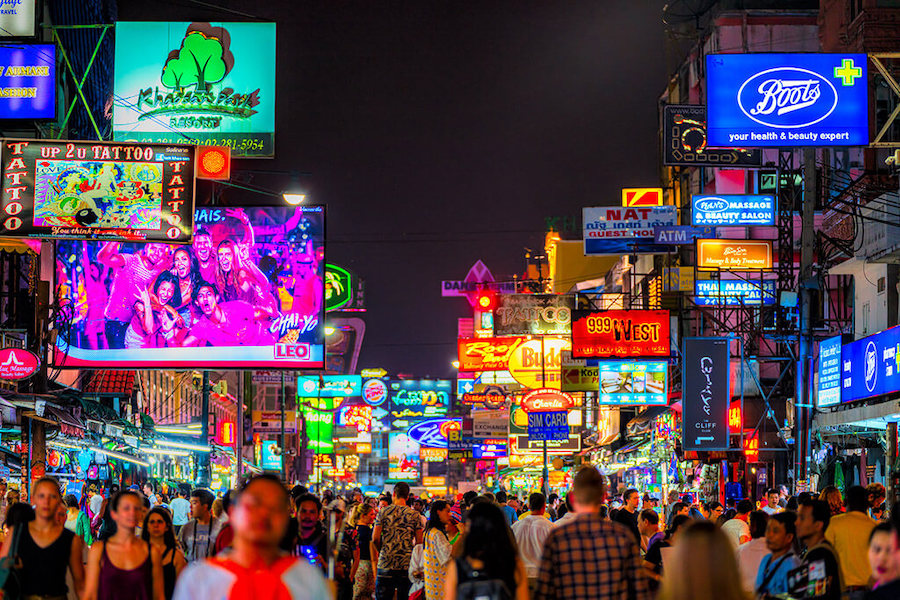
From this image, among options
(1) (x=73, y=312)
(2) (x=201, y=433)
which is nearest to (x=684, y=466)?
(2) (x=201, y=433)

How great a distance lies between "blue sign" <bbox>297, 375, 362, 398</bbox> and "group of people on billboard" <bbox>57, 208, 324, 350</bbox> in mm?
26876

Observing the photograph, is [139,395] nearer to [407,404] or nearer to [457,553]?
[407,404]

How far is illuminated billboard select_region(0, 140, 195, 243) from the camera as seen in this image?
22828 millimetres

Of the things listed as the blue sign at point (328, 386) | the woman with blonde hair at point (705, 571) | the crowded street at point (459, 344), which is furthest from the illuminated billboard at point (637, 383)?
the woman with blonde hair at point (705, 571)

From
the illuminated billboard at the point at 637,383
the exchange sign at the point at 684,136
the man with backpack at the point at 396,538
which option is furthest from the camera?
the illuminated billboard at the point at 637,383

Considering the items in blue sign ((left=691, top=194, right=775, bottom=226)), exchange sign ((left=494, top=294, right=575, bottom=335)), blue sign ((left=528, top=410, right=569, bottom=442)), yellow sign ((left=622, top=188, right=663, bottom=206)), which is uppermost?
yellow sign ((left=622, top=188, right=663, bottom=206))

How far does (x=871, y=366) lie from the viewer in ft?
83.8

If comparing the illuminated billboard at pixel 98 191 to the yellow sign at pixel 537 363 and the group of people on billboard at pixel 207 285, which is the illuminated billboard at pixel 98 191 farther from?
the yellow sign at pixel 537 363

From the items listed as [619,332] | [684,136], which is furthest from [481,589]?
[619,332]

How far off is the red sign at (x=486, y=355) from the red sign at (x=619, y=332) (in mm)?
9679

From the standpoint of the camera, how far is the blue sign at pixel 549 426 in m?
28.2

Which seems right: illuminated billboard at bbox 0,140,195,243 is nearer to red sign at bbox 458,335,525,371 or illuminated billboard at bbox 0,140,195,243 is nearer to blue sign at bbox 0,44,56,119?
blue sign at bbox 0,44,56,119

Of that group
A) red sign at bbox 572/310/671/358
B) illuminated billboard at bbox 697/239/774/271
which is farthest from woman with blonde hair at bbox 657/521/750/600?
illuminated billboard at bbox 697/239/774/271

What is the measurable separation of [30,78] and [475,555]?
19.9 m
